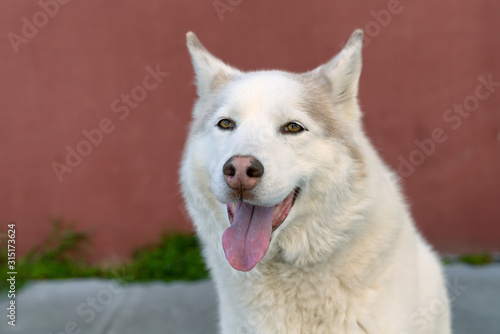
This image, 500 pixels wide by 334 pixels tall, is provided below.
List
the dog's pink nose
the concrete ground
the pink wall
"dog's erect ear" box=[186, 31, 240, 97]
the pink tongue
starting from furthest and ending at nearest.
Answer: the pink wall → the concrete ground → "dog's erect ear" box=[186, 31, 240, 97] → the pink tongue → the dog's pink nose

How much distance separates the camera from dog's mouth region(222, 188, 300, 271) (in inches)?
86.7

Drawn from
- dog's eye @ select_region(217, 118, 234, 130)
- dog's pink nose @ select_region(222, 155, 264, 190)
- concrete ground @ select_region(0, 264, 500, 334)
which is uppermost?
dog's eye @ select_region(217, 118, 234, 130)

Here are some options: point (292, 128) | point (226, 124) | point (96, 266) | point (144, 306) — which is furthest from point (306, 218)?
point (96, 266)

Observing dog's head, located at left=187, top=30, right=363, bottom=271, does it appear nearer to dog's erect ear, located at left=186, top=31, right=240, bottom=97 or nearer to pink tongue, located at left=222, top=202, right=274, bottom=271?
pink tongue, located at left=222, top=202, right=274, bottom=271

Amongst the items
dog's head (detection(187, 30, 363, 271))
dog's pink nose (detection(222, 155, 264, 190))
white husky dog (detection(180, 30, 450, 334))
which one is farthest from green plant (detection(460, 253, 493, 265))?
dog's pink nose (detection(222, 155, 264, 190))

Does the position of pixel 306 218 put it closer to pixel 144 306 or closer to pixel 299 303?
pixel 299 303

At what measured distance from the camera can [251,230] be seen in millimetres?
2238

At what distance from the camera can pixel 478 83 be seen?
461 centimetres

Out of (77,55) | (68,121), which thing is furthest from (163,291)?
(77,55)

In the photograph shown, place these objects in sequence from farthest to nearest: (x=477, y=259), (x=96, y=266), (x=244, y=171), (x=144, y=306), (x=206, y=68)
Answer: (x=96, y=266), (x=477, y=259), (x=144, y=306), (x=206, y=68), (x=244, y=171)

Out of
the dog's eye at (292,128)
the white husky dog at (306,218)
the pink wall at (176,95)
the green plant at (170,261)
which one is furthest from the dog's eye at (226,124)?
the green plant at (170,261)

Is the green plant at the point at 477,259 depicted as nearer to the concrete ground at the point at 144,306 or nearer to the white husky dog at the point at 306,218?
the concrete ground at the point at 144,306

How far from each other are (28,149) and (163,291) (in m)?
1.76

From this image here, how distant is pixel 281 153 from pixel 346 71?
1.93 feet
